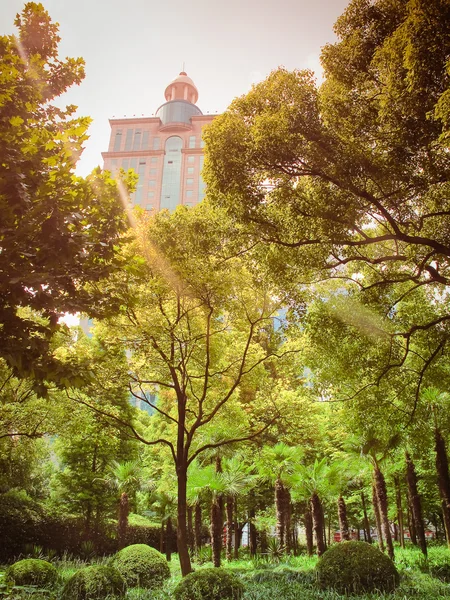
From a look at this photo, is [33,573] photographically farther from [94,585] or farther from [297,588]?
[297,588]

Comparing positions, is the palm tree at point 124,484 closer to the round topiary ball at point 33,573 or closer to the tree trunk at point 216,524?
the tree trunk at point 216,524

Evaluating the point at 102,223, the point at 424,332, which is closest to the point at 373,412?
the point at 424,332

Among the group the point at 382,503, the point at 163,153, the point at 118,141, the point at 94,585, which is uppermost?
the point at 118,141

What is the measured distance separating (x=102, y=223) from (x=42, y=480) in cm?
3216

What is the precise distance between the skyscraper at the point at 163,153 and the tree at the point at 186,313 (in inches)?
2913

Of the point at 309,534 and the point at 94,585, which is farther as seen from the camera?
the point at 309,534

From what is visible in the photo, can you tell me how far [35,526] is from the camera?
22453 mm

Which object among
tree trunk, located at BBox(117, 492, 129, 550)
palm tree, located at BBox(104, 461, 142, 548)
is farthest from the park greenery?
palm tree, located at BBox(104, 461, 142, 548)

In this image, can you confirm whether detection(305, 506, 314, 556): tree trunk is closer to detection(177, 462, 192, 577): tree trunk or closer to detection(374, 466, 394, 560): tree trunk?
detection(374, 466, 394, 560): tree trunk

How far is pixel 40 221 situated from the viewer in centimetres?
594

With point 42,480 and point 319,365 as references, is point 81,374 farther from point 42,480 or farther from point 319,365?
point 42,480

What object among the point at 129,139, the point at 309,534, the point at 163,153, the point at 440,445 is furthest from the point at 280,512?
the point at 129,139

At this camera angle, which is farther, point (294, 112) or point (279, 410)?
point (279, 410)

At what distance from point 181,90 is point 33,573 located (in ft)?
368
